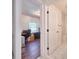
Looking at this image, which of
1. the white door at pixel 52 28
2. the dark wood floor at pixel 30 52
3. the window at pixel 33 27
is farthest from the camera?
the window at pixel 33 27

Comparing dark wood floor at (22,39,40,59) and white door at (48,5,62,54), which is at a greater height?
white door at (48,5,62,54)

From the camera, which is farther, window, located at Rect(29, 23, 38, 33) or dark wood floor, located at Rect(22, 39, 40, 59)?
window, located at Rect(29, 23, 38, 33)

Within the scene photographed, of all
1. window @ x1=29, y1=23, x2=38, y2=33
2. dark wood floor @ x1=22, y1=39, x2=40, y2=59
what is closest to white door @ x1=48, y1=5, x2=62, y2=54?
dark wood floor @ x1=22, y1=39, x2=40, y2=59

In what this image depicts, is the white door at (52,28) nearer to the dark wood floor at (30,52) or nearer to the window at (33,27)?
the dark wood floor at (30,52)

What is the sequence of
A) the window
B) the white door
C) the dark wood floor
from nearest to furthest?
the dark wood floor → the white door → the window

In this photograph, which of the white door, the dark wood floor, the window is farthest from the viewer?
the window

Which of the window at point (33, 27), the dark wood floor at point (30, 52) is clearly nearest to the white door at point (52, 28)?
the dark wood floor at point (30, 52)

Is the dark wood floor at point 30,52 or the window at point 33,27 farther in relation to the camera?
the window at point 33,27

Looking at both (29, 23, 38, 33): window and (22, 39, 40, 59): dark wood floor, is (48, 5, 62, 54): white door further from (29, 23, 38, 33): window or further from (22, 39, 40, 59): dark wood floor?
(29, 23, 38, 33): window
